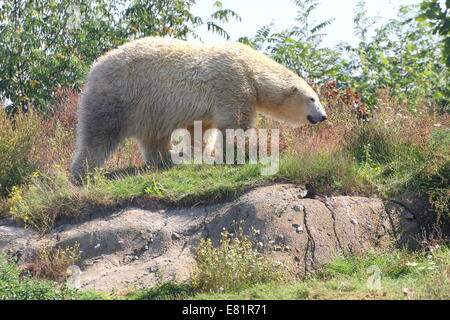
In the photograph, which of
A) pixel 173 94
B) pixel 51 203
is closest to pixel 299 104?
pixel 173 94

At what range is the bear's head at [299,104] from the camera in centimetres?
1046

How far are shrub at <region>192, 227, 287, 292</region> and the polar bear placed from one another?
327cm

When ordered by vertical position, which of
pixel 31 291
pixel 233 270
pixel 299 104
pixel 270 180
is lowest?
pixel 31 291

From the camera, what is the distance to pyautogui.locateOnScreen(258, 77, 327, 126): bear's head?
1046 cm

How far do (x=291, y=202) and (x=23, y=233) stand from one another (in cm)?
365

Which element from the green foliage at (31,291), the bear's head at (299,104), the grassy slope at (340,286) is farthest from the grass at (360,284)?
the bear's head at (299,104)

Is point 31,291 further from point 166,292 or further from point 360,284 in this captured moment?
point 360,284

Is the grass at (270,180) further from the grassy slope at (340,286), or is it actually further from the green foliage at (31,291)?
the green foliage at (31,291)

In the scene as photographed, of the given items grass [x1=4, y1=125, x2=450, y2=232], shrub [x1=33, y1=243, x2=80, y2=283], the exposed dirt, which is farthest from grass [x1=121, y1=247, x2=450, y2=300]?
shrub [x1=33, y1=243, x2=80, y2=283]

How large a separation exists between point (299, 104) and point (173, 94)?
6.61 feet

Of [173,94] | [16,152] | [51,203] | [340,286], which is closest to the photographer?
[340,286]

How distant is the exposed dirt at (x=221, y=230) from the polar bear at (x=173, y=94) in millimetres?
1739

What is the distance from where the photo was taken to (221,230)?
8133mm

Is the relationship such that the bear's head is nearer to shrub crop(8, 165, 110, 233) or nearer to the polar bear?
the polar bear
